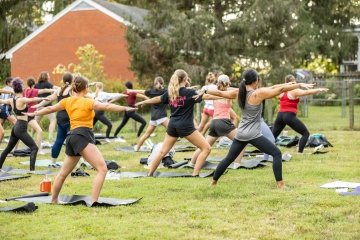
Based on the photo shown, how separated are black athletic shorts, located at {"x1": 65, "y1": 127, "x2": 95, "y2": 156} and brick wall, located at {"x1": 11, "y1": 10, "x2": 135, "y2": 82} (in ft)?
101

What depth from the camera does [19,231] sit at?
29.8 feet

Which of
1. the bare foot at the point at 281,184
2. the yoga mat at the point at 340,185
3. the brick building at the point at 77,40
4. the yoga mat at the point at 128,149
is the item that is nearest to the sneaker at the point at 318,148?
the yoga mat at the point at 128,149

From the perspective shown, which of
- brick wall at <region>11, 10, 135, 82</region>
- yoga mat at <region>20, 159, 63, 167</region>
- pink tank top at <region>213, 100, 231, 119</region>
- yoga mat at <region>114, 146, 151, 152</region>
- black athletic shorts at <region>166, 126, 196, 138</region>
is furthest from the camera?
brick wall at <region>11, 10, 135, 82</region>

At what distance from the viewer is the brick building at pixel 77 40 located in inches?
1657

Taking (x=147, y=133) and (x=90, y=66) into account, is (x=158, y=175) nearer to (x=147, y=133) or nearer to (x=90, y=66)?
(x=147, y=133)

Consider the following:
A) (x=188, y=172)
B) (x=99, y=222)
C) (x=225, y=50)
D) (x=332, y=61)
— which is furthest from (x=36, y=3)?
(x=99, y=222)

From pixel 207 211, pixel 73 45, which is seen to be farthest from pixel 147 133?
pixel 73 45

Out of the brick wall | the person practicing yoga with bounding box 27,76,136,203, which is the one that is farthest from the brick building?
the person practicing yoga with bounding box 27,76,136,203

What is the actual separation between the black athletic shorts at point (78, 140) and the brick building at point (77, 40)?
100 ft

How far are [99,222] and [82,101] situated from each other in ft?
6.12

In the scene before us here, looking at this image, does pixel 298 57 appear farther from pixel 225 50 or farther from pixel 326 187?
pixel 326 187

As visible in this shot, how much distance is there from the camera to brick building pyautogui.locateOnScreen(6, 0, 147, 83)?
42.1 meters

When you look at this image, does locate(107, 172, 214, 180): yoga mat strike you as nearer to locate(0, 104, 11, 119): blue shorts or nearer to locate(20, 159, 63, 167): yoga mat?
locate(20, 159, 63, 167): yoga mat

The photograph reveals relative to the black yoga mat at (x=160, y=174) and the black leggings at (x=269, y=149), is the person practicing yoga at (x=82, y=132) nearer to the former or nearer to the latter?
the black leggings at (x=269, y=149)
